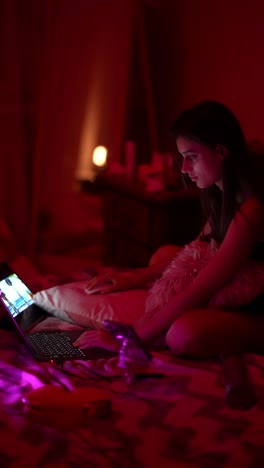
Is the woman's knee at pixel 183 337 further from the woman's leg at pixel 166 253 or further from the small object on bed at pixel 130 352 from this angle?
the woman's leg at pixel 166 253

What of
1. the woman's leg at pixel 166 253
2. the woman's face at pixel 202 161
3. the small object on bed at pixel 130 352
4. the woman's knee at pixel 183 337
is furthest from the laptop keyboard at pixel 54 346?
the woman's face at pixel 202 161

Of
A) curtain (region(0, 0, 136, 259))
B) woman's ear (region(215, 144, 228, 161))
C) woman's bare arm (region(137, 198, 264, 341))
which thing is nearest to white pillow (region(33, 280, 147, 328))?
woman's bare arm (region(137, 198, 264, 341))

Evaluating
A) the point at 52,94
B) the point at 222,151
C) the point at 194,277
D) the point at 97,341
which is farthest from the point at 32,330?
the point at 52,94

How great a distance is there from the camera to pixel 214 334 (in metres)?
1.47

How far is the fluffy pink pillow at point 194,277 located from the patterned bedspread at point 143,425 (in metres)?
0.18

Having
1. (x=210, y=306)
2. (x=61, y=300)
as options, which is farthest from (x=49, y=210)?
(x=210, y=306)

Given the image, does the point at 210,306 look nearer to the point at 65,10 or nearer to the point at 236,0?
the point at 236,0

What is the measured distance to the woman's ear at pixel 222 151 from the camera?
5.05 feet

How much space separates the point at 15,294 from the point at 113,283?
0.30 metres

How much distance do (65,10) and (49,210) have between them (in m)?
1.12

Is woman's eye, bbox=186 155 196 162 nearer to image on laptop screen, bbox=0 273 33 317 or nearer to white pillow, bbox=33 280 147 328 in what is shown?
white pillow, bbox=33 280 147 328

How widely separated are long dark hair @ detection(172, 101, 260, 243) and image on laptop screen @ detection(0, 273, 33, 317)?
0.61m

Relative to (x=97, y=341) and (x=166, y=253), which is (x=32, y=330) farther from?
(x=166, y=253)

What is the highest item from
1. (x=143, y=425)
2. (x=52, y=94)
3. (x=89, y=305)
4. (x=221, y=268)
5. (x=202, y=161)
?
(x=52, y=94)
